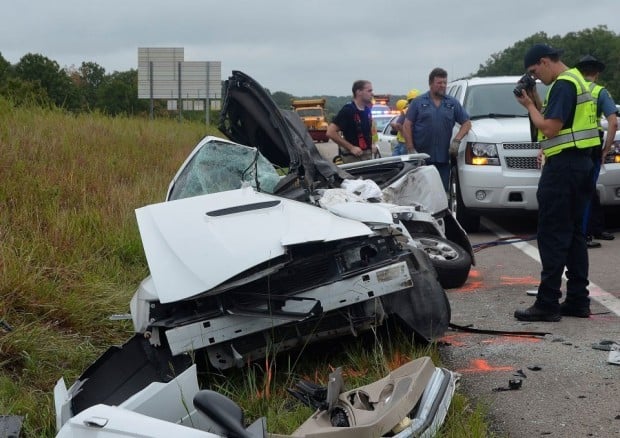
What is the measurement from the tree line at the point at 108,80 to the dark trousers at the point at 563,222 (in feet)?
10.7

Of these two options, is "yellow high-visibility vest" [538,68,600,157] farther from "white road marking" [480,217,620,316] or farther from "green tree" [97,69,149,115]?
Result: "green tree" [97,69,149,115]

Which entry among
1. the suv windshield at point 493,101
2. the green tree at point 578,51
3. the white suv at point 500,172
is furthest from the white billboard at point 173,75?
the green tree at point 578,51

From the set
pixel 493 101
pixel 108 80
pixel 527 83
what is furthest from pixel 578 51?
pixel 527 83

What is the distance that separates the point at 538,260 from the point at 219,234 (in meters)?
4.75

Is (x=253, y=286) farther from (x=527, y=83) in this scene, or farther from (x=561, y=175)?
(x=527, y=83)

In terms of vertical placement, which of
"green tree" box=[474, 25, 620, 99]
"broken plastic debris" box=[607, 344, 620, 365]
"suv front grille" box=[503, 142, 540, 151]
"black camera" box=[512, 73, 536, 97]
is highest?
"green tree" box=[474, 25, 620, 99]

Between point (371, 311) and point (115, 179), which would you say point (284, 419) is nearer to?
point (371, 311)

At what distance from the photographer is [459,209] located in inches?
400

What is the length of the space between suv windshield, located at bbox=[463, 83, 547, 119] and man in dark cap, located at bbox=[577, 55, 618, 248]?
152 centimetres

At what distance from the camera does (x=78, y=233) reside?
7504 millimetres

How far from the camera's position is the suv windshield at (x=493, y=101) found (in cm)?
1062

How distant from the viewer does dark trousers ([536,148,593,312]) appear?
5.89 meters

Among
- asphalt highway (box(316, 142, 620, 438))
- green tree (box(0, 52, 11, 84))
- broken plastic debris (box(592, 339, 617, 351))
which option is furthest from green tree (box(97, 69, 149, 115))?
broken plastic debris (box(592, 339, 617, 351))

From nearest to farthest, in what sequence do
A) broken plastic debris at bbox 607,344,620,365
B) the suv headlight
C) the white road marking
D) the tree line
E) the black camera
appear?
broken plastic debris at bbox 607,344,620,365
the black camera
the white road marking
the suv headlight
the tree line
